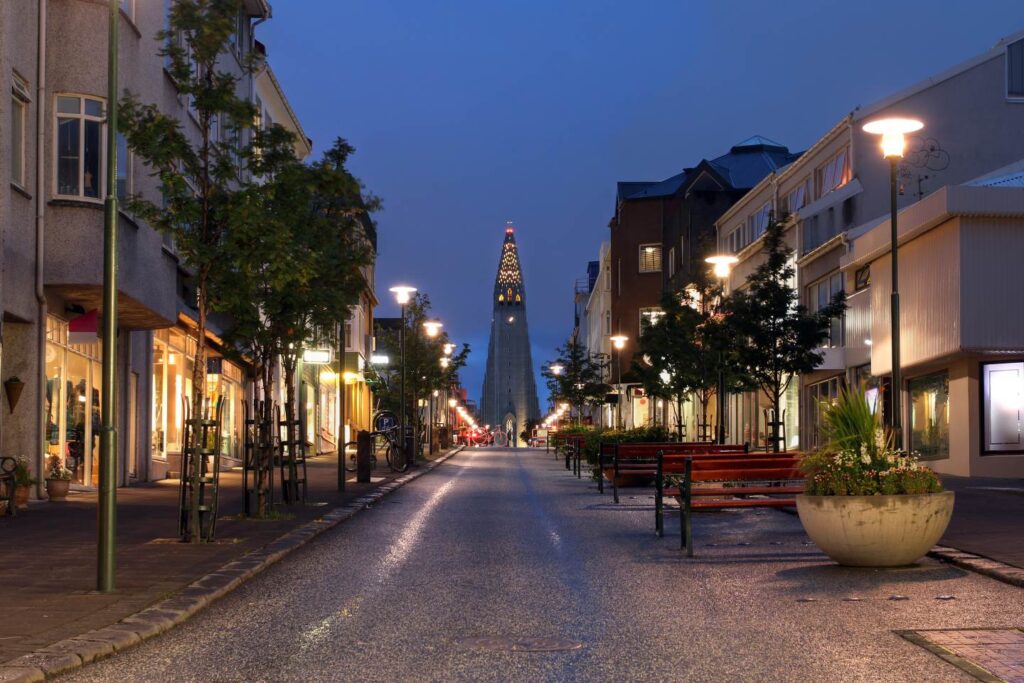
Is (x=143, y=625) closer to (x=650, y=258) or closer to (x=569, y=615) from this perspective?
(x=569, y=615)

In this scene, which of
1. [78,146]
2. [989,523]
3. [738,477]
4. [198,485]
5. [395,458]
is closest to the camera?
[198,485]

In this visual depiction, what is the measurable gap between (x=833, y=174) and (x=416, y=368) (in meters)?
22.4

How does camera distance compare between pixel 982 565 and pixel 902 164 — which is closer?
pixel 982 565

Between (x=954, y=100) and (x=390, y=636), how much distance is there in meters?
36.7

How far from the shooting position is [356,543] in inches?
642

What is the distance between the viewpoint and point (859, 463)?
42.8 feet

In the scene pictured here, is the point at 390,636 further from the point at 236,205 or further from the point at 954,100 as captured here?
the point at 954,100

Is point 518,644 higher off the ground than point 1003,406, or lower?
lower

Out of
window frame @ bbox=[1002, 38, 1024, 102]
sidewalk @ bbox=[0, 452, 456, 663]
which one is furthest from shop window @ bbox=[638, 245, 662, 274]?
sidewalk @ bbox=[0, 452, 456, 663]

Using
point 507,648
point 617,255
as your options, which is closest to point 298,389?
point 617,255

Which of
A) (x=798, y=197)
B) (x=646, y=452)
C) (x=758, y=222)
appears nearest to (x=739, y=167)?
(x=758, y=222)

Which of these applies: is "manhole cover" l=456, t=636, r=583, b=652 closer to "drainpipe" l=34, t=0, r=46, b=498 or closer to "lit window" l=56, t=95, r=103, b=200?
"drainpipe" l=34, t=0, r=46, b=498

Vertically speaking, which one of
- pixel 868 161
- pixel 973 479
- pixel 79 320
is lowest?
pixel 973 479

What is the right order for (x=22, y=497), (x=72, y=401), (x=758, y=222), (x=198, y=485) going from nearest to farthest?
(x=198, y=485)
(x=22, y=497)
(x=72, y=401)
(x=758, y=222)
